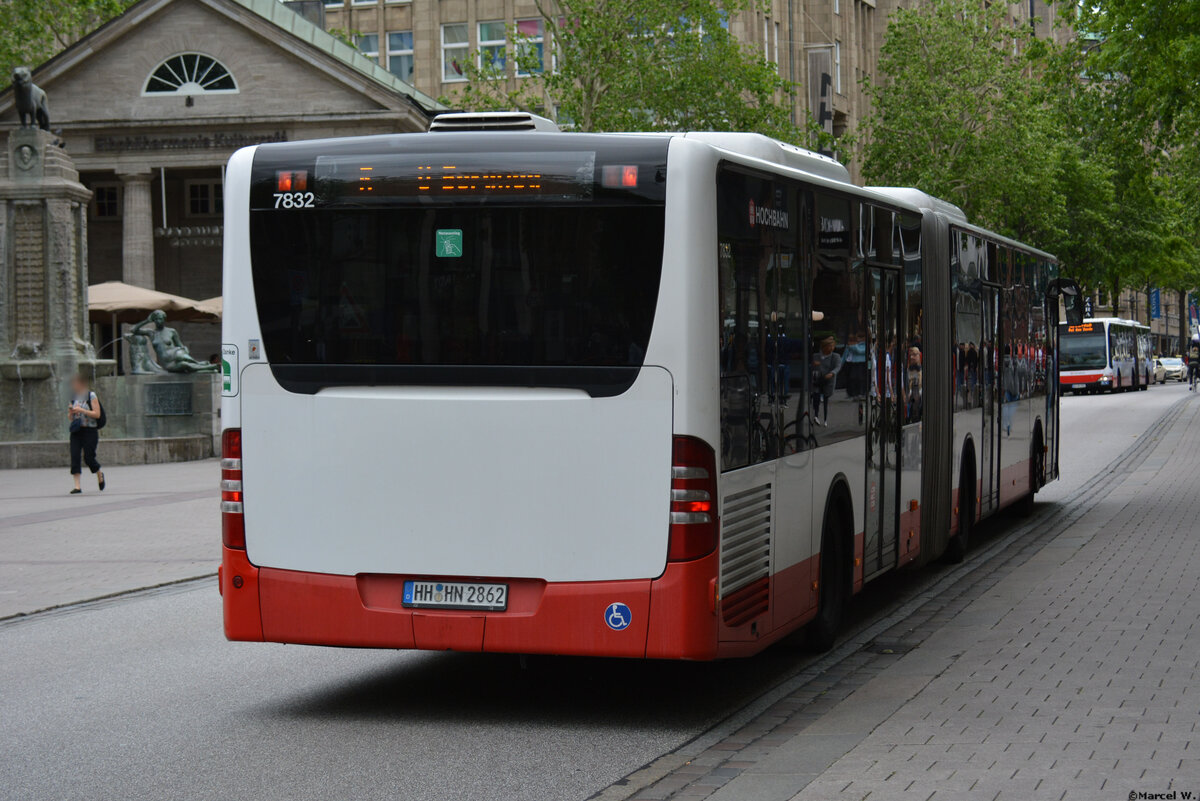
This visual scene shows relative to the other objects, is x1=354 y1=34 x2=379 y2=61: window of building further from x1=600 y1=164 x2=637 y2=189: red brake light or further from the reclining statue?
x1=600 y1=164 x2=637 y2=189: red brake light

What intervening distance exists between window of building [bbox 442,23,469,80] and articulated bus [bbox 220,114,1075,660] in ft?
203

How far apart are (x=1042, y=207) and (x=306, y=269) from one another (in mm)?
61261

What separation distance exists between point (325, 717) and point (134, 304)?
31360 mm

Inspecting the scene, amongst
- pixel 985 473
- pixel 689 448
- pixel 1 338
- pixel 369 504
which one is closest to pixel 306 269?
pixel 369 504

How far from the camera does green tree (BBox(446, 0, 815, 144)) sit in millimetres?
48062

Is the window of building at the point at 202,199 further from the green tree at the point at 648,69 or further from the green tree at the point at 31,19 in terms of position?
the green tree at the point at 648,69

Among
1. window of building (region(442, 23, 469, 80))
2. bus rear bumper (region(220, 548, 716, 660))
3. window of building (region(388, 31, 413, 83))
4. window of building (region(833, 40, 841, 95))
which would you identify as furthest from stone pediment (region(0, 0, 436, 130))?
bus rear bumper (region(220, 548, 716, 660))

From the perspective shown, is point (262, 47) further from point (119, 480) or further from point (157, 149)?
point (119, 480)

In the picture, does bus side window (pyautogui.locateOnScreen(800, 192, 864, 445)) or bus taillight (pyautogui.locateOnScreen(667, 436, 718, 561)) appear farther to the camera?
bus side window (pyautogui.locateOnScreen(800, 192, 864, 445))

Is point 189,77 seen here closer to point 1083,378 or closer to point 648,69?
point 648,69


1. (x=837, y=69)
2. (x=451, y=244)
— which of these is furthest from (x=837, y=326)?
(x=837, y=69)

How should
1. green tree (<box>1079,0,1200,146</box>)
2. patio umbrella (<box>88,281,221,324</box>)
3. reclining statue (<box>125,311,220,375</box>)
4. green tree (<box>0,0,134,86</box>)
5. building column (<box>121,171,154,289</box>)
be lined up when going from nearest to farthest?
green tree (<box>1079,0,1200,146</box>) → reclining statue (<box>125,311,220,375</box>) → patio umbrella (<box>88,281,221,324</box>) → building column (<box>121,171,154,289</box>) → green tree (<box>0,0,134,86</box>)

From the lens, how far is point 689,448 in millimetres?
7324

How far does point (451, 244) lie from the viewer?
7.65 m
